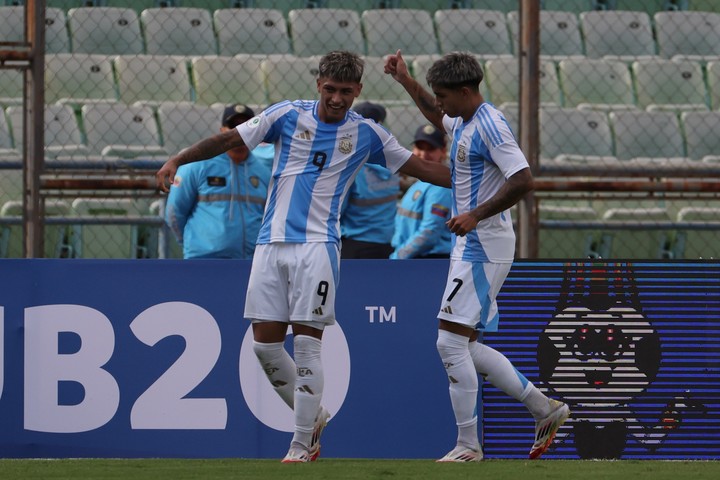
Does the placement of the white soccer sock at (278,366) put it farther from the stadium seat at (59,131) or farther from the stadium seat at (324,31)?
the stadium seat at (324,31)

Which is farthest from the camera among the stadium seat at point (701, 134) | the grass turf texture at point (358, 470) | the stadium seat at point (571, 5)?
the stadium seat at point (571, 5)

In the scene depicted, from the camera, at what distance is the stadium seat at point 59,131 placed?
937 centimetres

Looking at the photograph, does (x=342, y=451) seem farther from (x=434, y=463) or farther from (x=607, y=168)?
(x=607, y=168)

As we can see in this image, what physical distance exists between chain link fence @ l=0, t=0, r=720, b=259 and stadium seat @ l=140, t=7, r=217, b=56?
1 centimetres

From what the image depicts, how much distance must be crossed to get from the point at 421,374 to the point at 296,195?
1502 mm

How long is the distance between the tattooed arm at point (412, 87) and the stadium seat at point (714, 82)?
624cm

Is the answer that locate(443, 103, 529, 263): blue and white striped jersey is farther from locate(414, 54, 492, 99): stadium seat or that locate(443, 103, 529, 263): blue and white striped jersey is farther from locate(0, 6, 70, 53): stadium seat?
locate(0, 6, 70, 53): stadium seat

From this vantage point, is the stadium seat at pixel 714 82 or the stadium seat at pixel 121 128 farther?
the stadium seat at pixel 714 82

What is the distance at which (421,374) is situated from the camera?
6.50 metres

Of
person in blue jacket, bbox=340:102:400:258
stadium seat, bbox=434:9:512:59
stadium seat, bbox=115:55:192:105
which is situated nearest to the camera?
person in blue jacket, bbox=340:102:400:258

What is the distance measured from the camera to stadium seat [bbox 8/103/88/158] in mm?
9367

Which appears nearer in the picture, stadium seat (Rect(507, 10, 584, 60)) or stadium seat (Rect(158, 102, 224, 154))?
stadium seat (Rect(158, 102, 224, 154))

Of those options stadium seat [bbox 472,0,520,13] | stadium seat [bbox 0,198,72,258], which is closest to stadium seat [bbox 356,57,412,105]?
stadium seat [bbox 472,0,520,13]

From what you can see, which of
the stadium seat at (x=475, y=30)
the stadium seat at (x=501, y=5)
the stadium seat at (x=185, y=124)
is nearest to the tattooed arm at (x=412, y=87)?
the stadium seat at (x=185, y=124)
